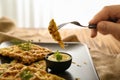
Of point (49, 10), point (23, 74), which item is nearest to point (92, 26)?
point (23, 74)

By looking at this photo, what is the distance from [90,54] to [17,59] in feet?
1.34

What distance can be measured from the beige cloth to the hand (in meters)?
0.13

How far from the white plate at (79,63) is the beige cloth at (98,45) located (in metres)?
0.04

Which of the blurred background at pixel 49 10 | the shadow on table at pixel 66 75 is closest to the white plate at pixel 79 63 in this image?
the shadow on table at pixel 66 75

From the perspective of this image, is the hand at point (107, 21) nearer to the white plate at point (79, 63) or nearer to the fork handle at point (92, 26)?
the fork handle at point (92, 26)

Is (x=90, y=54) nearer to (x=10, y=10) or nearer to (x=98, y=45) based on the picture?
(x=98, y=45)

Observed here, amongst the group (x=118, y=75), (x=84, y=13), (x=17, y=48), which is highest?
(x=84, y=13)

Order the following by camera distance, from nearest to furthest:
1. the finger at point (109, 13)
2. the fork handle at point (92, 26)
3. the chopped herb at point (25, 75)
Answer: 1. the chopped herb at point (25, 75)
2. the fork handle at point (92, 26)
3. the finger at point (109, 13)

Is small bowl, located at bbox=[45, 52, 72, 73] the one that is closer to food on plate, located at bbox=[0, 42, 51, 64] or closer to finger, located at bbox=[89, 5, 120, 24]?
food on plate, located at bbox=[0, 42, 51, 64]

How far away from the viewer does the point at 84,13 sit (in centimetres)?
308

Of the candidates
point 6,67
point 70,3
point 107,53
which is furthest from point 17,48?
point 70,3

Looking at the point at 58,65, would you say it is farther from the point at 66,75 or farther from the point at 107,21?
the point at 107,21

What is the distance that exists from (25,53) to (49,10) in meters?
1.64

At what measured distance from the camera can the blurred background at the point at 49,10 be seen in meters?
3.05
